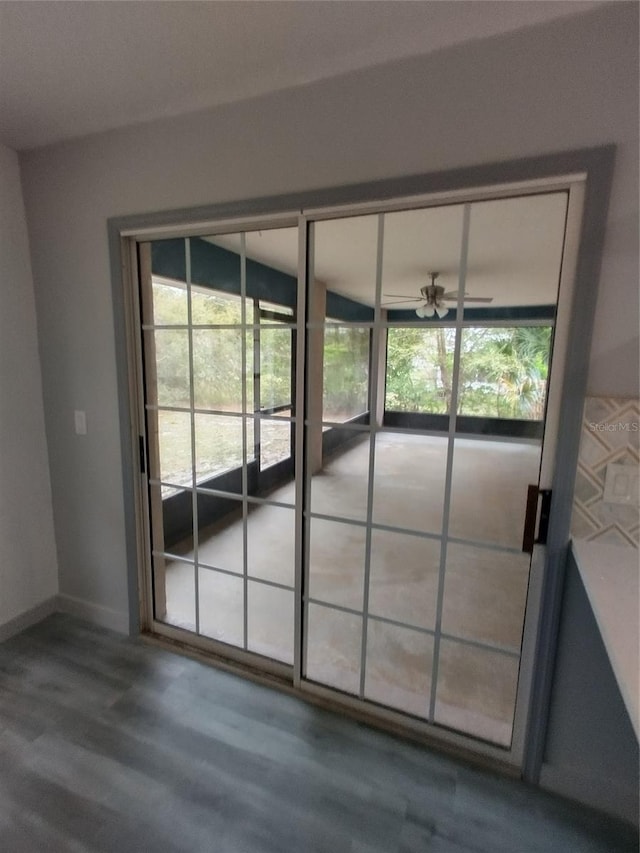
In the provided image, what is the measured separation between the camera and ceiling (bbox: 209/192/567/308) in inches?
51.1

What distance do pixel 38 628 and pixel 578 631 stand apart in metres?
2.56

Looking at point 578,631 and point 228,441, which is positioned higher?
point 228,441

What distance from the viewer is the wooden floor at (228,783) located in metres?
1.24

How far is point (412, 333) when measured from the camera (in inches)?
58.2

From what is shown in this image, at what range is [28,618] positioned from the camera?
217 cm

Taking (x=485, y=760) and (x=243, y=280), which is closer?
(x=485, y=760)

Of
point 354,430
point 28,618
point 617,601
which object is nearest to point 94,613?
point 28,618

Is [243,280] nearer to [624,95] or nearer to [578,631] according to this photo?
[624,95]

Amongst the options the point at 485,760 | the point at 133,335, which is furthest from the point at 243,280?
the point at 485,760

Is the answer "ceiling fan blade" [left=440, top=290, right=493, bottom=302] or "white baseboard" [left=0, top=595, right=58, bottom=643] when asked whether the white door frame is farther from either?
"white baseboard" [left=0, top=595, right=58, bottom=643]

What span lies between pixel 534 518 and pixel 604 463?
0.27 meters

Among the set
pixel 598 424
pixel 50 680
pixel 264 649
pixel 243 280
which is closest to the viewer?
pixel 598 424

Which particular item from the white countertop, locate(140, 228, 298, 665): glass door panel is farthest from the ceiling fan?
the white countertop

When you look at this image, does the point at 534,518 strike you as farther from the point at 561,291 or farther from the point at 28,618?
the point at 28,618
